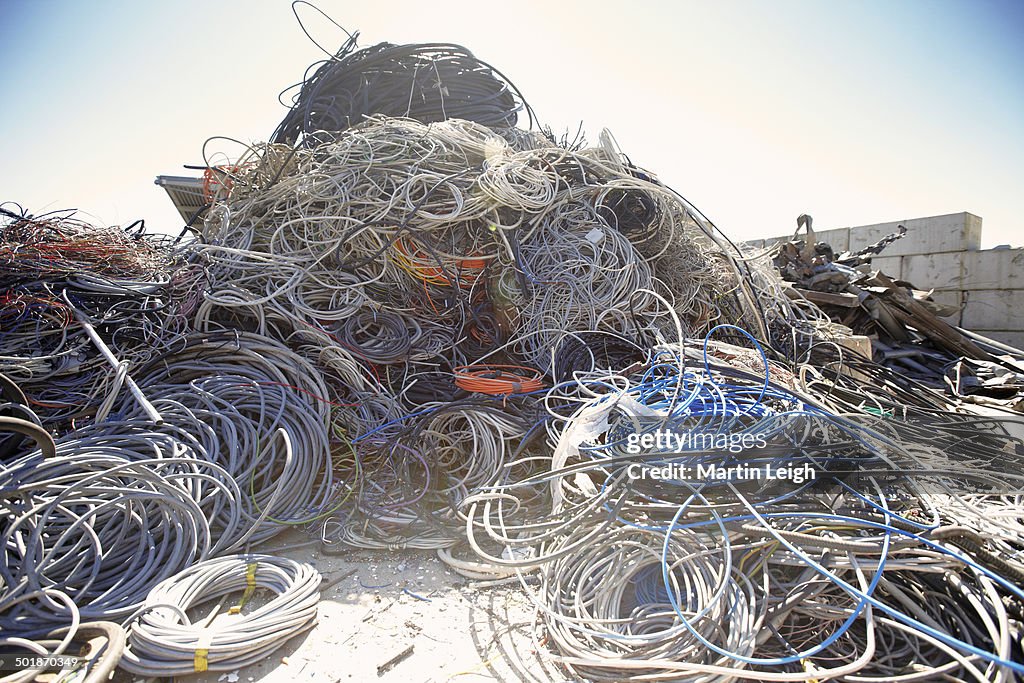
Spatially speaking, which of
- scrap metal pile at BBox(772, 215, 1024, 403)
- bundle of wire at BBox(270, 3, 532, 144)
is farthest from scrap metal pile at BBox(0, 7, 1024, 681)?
scrap metal pile at BBox(772, 215, 1024, 403)

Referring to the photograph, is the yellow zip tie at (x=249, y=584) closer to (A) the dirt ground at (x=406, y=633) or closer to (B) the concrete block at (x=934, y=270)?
(A) the dirt ground at (x=406, y=633)

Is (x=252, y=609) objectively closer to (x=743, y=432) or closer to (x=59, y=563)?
(x=59, y=563)

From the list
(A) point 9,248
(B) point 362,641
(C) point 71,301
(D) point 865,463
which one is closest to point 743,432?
(D) point 865,463

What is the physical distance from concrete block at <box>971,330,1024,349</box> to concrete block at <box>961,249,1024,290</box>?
0.57 meters

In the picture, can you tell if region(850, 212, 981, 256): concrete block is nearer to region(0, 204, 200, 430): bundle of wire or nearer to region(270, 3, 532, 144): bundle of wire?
region(270, 3, 532, 144): bundle of wire

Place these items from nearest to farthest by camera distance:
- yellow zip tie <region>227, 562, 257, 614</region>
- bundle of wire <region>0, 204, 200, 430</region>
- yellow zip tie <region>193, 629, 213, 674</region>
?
yellow zip tie <region>193, 629, 213, 674</region> → yellow zip tie <region>227, 562, 257, 614</region> → bundle of wire <region>0, 204, 200, 430</region>

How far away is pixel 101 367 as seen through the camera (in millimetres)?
2770

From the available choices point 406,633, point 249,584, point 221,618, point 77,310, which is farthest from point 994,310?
point 77,310

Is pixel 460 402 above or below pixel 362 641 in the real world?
above

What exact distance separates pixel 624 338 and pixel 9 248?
14.1 ft

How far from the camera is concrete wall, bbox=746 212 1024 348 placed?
6.28 m

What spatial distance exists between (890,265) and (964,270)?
90 centimetres

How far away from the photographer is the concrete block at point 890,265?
7309 mm

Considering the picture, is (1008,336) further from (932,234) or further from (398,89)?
(398,89)
